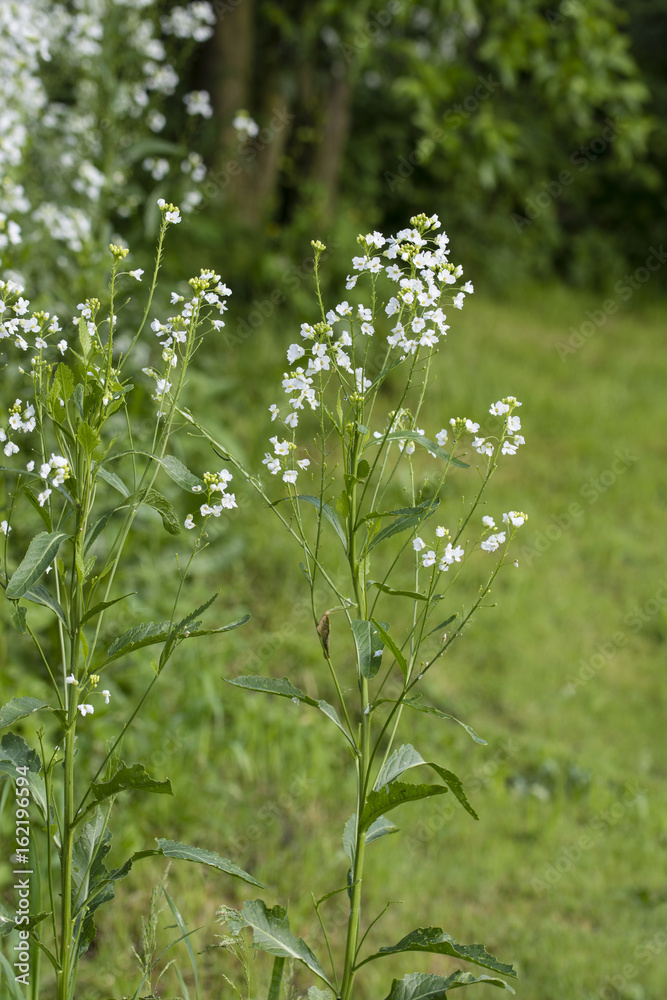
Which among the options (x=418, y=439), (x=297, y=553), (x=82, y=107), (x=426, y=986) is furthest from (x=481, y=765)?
(x=82, y=107)

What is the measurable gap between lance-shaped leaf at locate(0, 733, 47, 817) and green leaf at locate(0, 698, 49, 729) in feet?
0.28

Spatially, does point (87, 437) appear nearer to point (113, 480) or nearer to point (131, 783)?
point (113, 480)

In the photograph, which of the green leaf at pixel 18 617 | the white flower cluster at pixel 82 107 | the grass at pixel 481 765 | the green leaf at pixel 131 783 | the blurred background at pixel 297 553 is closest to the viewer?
the green leaf at pixel 131 783

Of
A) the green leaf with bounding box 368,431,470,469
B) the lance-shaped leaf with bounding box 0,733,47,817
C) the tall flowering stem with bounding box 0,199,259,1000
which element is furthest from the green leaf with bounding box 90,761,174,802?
the green leaf with bounding box 368,431,470,469

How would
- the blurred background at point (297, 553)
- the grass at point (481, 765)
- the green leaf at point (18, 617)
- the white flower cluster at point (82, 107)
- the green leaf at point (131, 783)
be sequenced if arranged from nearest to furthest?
1. the green leaf at point (131, 783)
2. the green leaf at point (18, 617)
3. the grass at point (481, 765)
4. the blurred background at point (297, 553)
5. the white flower cluster at point (82, 107)

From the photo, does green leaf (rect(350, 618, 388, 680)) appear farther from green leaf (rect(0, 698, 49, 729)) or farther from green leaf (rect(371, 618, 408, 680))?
green leaf (rect(0, 698, 49, 729))

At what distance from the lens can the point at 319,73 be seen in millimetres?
7527

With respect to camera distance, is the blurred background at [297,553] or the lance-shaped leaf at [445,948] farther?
the blurred background at [297,553]

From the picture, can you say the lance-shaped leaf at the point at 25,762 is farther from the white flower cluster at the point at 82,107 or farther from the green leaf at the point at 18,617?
the white flower cluster at the point at 82,107

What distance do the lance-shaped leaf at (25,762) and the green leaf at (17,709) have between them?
0.09 metres

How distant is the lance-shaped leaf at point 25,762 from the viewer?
138 centimetres

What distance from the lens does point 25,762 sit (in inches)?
55.6

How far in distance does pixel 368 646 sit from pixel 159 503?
15.5 inches

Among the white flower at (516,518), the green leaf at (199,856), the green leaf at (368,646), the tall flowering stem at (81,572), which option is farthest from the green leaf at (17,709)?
the white flower at (516,518)
